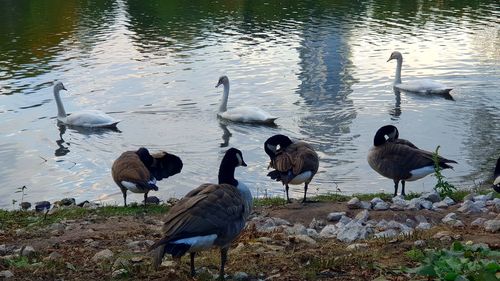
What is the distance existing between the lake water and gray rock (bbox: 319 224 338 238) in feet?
15.8

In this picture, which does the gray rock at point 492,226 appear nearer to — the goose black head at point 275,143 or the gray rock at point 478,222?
the gray rock at point 478,222

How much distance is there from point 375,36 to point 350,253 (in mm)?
27854

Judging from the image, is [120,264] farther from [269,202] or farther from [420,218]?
[269,202]

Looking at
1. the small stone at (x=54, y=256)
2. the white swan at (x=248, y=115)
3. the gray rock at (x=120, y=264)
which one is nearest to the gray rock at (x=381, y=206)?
the gray rock at (x=120, y=264)

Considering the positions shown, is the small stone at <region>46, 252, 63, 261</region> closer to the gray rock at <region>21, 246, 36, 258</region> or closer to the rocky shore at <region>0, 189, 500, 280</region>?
the rocky shore at <region>0, 189, 500, 280</region>

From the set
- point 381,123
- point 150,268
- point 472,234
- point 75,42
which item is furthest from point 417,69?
point 150,268

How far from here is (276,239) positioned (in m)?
9.28

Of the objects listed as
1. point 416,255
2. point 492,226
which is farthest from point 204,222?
point 492,226

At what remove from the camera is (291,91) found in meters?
25.2

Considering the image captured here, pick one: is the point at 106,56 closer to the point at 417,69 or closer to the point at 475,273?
the point at 417,69

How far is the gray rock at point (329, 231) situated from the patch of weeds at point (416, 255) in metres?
2.29

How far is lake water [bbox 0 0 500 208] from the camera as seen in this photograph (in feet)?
58.4

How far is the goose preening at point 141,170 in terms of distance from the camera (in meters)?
12.6

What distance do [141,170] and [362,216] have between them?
11.8ft
